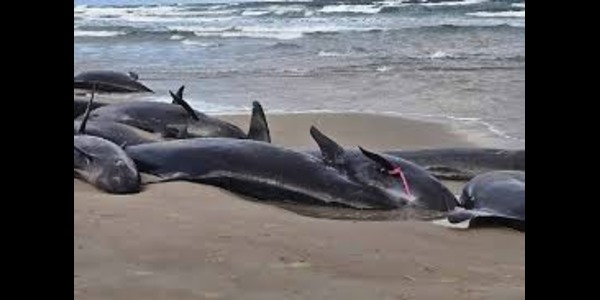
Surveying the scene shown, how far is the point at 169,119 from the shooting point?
8.87 meters

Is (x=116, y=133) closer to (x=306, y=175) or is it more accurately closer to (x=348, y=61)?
(x=306, y=175)

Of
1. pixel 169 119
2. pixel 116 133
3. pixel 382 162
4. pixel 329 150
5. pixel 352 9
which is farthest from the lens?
pixel 352 9

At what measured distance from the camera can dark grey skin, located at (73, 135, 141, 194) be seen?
5.90 meters

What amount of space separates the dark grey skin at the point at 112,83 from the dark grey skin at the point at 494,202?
821cm

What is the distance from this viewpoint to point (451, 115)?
37.0 feet

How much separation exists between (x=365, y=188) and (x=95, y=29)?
1043 inches

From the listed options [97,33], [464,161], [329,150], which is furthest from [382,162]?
[97,33]

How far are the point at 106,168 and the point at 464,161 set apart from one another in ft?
10.3

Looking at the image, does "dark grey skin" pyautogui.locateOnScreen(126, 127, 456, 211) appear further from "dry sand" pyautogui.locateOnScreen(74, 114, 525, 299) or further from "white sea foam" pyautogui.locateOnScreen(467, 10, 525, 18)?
"white sea foam" pyautogui.locateOnScreen(467, 10, 525, 18)

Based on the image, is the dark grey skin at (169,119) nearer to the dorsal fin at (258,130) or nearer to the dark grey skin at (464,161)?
the dorsal fin at (258,130)
